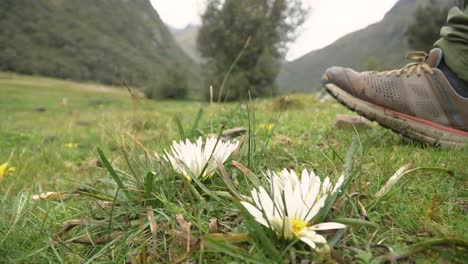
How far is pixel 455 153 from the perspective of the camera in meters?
1.60

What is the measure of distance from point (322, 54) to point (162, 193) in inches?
91.6

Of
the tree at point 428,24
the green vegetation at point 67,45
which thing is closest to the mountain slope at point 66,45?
the green vegetation at point 67,45

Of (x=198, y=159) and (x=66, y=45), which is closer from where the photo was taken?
(x=198, y=159)

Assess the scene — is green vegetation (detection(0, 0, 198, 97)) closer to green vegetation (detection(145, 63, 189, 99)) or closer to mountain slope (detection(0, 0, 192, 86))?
mountain slope (detection(0, 0, 192, 86))

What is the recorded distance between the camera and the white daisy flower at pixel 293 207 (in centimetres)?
78

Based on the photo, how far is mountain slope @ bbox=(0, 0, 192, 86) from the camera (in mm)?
56463

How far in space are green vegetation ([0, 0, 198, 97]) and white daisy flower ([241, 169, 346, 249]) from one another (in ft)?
149

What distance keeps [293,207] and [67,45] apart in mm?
87525

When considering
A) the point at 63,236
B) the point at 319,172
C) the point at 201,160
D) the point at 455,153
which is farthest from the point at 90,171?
the point at 455,153

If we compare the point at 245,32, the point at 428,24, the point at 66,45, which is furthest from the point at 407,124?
the point at 66,45

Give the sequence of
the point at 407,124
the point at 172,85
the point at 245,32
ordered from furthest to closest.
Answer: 1. the point at 172,85
2. the point at 245,32
3. the point at 407,124

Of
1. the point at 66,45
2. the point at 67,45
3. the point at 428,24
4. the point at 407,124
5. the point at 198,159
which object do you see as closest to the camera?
the point at 198,159

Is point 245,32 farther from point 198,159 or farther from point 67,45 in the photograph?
point 67,45

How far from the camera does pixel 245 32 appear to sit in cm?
2661
